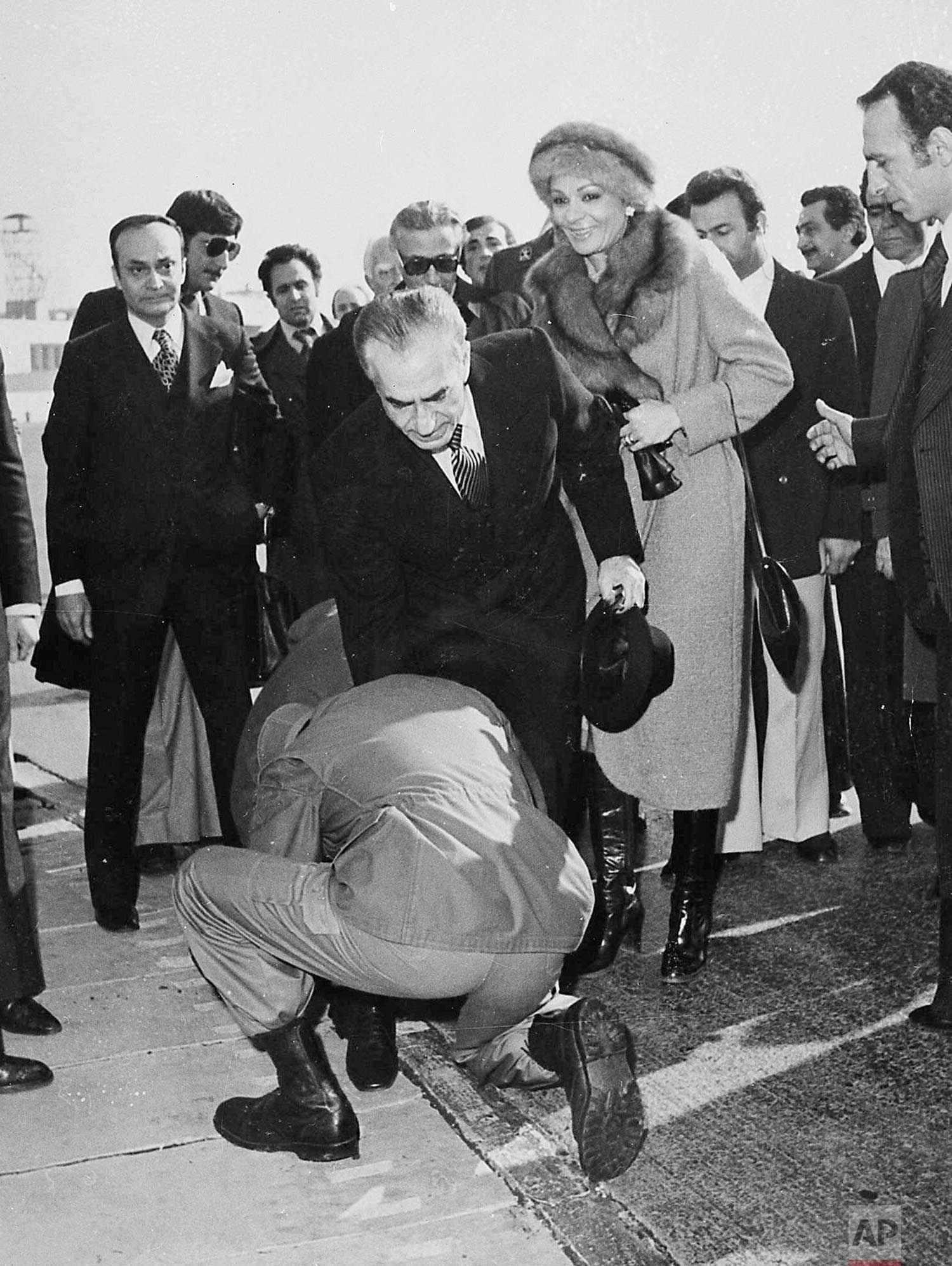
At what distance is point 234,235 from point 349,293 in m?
2.44

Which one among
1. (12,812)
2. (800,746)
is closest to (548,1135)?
(12,812)

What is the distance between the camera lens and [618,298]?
3.69m

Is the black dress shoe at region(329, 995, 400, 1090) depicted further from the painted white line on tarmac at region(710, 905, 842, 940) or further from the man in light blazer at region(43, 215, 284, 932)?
the man in light blazer at region(43, 215, 284, 932)

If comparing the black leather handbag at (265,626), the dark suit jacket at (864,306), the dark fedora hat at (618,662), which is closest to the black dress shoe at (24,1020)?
the black leather handbag at (265,626)

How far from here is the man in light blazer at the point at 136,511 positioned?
A: 4.16 metres

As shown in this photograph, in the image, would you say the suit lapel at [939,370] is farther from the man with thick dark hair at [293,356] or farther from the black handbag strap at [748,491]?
the man with thick dark hair at [293,356]

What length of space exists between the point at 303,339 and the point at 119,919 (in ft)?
8.70

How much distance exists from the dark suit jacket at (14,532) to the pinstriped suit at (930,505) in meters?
1.92

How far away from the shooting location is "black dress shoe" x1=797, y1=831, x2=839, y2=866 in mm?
4598

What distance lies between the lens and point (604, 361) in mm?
3754

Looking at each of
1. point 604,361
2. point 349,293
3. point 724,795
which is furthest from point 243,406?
point 349,293

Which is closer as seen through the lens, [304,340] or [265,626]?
[265,626]

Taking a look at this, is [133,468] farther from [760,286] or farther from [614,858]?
[760,286]

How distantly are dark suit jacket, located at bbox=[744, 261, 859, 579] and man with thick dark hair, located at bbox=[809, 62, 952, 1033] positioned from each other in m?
A: 0.97
